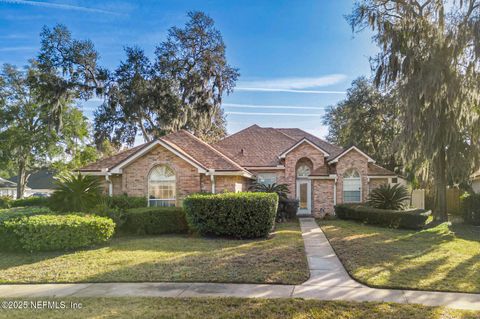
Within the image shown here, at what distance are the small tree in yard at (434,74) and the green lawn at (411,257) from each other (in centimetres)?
376

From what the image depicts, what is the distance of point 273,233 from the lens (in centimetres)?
1405

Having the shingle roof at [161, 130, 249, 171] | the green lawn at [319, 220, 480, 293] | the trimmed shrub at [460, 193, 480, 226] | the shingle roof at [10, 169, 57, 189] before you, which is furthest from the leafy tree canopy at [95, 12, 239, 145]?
the shingle roof at [10, 169, 57, 189]

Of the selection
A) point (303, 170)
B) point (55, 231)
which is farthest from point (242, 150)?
point (55, 231)

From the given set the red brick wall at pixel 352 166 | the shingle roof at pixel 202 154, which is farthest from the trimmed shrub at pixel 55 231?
the red brick wall at pixel 352 166

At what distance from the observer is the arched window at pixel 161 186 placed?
1616cm

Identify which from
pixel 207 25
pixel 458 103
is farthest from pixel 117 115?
pixel 458 103

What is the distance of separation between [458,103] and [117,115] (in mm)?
22673

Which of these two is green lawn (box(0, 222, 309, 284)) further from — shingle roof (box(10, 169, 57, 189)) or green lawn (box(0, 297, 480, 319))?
shingle roof (box(10, 169, 57, 189))

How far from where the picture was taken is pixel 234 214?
12.5 metres

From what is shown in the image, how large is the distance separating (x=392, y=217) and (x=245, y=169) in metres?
8.79

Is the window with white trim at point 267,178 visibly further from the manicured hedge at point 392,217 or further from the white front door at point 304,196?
the manicured hedge at point 392,217

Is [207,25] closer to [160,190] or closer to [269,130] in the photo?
[269,130]

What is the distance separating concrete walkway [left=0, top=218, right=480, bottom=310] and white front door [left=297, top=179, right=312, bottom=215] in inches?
559

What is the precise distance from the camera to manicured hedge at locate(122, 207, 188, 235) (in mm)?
13555
